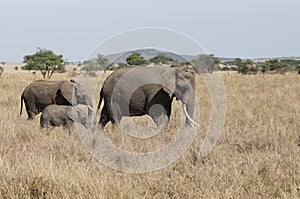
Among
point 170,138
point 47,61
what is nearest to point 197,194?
point 170,138

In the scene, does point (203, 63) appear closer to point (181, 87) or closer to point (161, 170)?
point (181, 87)

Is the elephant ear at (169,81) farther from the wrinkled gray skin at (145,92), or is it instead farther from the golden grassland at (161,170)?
the golden grassland at (161,170)

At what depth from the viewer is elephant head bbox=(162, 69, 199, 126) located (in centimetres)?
809

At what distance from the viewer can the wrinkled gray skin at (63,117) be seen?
7836 millimetres

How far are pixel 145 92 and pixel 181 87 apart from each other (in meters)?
0.70

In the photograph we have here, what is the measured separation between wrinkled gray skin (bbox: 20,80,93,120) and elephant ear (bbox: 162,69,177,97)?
1939mm

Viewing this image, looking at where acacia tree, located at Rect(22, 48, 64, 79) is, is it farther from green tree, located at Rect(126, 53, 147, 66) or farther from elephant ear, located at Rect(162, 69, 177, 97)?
elephant ear, located at Rect(162, 69, 177, 97)

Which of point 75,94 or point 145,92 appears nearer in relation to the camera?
point 145,92

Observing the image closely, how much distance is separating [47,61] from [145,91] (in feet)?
101

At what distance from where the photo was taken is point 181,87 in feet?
26.7

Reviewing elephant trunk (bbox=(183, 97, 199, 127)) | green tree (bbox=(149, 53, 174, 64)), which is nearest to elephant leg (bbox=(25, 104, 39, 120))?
green tree (bbox=(149, 53, 174, 64))

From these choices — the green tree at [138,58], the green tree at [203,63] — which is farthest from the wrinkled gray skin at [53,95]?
the green tree at [203,63]

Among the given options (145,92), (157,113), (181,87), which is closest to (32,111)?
(145,92)

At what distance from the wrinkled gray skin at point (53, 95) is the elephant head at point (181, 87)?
1998 mm
